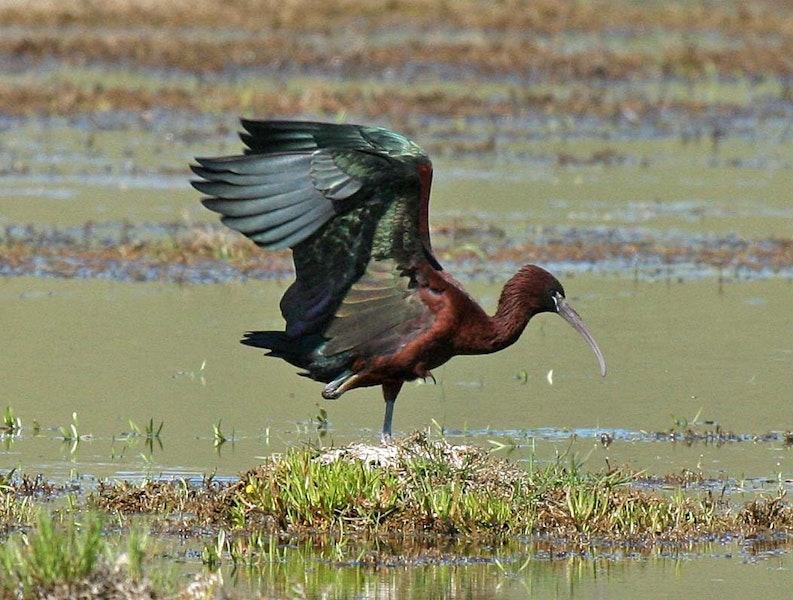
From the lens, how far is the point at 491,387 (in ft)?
32.7

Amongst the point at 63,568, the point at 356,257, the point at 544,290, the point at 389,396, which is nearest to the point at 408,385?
the point at 389,396

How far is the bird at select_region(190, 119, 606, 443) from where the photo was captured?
746cm

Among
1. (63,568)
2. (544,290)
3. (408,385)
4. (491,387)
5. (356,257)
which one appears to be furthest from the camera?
(408,385)

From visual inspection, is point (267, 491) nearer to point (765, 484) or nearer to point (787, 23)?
point (765, 484)

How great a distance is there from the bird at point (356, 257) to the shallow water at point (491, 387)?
0.46 m

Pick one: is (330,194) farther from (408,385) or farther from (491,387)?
(408,385)

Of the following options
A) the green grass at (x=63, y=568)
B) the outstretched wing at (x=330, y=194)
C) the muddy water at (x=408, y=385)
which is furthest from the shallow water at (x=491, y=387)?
the outstretched wing at (x=330, y=194)

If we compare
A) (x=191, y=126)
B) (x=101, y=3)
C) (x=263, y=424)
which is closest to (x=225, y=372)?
(x=263, y=424)

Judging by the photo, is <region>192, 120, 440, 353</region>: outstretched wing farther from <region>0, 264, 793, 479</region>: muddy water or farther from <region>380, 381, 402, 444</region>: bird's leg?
<region>0, 264, 793, 479</region>: muddy water

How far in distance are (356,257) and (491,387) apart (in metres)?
2.34

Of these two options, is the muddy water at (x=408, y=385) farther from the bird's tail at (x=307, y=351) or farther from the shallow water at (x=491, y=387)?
the bird's tail at (x=307, y=351)

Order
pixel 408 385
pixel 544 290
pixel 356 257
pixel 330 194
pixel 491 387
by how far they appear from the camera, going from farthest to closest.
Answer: pixel 408 385 < pixel 491 387 < pixel 544 290 < pixel 356 257 < pixel 330 194

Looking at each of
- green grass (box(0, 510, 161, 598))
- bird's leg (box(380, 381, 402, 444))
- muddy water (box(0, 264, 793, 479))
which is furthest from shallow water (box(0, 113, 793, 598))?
green grass (box(0, 510, 161, 598))

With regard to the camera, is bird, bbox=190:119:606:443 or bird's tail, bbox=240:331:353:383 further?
bird's tail, bbox=240:331:353:383
